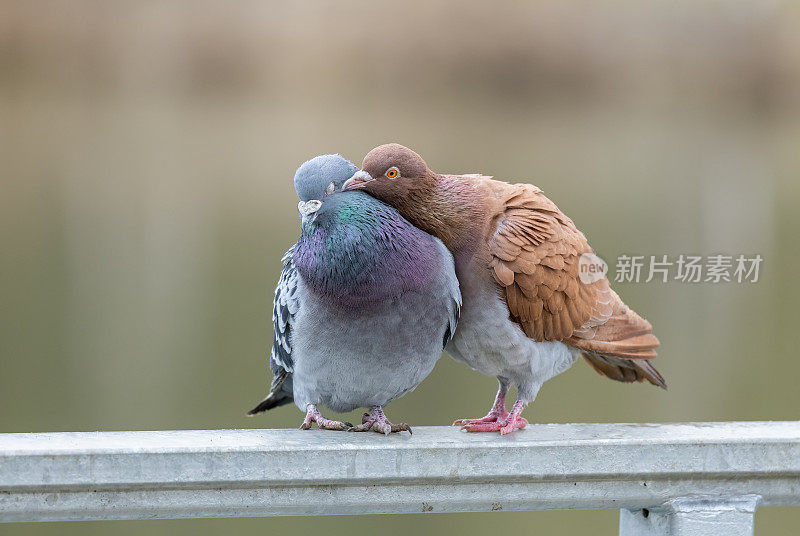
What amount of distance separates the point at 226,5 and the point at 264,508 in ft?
19.7

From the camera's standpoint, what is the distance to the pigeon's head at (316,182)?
2199mm

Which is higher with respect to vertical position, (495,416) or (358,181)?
(358,181)

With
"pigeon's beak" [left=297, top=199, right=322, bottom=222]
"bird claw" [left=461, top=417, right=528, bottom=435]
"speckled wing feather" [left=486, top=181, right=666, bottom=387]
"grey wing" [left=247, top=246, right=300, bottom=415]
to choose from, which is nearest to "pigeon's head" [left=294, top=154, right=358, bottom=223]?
"pigeon's beak" [left=297, top=199, right=322, bottom=222]

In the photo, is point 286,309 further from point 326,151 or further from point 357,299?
point 326,151

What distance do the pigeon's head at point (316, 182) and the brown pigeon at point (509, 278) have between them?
0.16 feet

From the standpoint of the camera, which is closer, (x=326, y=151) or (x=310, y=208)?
(x=310, y=208)

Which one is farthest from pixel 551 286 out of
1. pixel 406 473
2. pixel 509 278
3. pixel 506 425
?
pixel 406 473

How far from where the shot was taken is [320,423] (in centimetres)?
243

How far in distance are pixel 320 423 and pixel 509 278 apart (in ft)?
1.95

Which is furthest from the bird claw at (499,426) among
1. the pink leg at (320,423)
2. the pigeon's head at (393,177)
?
the pigeon's head at (393,177)

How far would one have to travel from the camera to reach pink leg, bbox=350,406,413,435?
2350mm

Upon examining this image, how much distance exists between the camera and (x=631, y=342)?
99.8 inches

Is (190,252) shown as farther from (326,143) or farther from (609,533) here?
(609,533)

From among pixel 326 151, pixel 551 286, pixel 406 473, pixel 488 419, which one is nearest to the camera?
pixel 406 473
